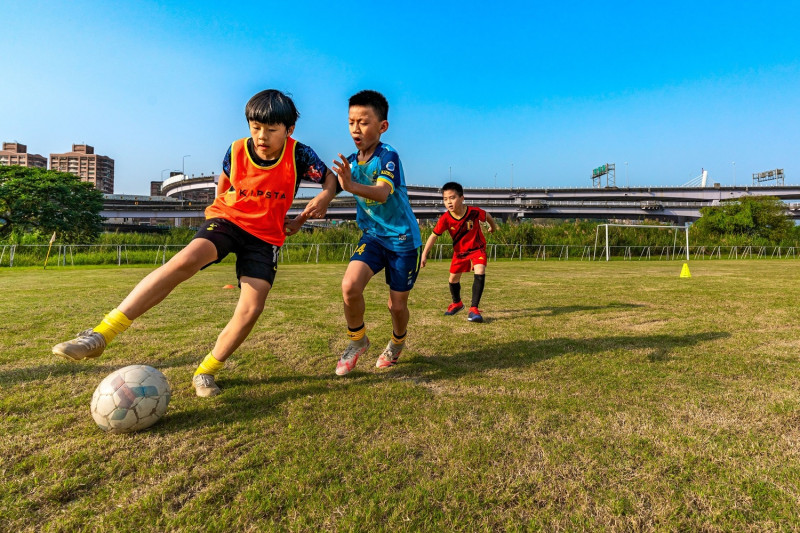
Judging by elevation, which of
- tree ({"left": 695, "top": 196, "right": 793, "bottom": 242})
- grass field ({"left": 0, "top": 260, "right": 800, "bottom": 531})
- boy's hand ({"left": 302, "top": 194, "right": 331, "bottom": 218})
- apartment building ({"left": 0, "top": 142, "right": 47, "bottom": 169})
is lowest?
grass field ({"left": 0, "top": 260, "right": 800, "bottom": 531})

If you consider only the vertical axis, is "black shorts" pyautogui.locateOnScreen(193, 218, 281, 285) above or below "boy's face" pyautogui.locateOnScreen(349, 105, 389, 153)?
below

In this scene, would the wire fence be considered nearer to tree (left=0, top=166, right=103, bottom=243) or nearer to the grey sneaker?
tree (left=0, top=166, right=103, bottom=243)

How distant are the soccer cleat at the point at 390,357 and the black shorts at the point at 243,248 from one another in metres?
1.27

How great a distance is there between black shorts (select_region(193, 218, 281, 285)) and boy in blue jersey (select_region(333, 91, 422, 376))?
2.14 feet

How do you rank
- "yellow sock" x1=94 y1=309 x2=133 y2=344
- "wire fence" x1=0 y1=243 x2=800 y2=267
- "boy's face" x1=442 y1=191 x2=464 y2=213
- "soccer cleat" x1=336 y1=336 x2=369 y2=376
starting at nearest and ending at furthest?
"yellow sock" x1=94 y1=309 x2=133 y2=344 < "soccer cleat" x1=336 y1=336 x2=369 y2=376 < "boy's face" x1=442 y1=191 x2=464 y2=213 < "wire fence" x1=0 y1=243 x2=800 y2=267

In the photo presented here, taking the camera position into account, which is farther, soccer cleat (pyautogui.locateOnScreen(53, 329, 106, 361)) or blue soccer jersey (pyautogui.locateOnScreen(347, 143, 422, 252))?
blue soccer jersey (pyautogui.locateOnScreen(347, 143, 422, 252))

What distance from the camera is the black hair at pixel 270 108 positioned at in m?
3.08

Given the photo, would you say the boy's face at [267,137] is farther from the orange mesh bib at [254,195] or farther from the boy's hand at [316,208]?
the boy's hand at [316,208]

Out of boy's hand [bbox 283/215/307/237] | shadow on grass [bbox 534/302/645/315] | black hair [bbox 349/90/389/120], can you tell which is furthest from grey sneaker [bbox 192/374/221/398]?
shadow on grass [bbox 534/302/645/315]

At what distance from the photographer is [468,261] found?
7582 millimetres

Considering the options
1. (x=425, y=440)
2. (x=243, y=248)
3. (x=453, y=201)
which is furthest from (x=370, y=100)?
(x=453, y=201)

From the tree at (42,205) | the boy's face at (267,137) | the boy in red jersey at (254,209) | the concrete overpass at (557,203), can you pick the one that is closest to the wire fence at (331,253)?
the tree at (42,205)

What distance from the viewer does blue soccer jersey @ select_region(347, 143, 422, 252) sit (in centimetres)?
376

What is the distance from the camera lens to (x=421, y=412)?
2.77 metres
